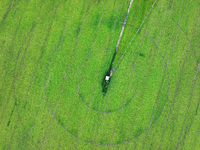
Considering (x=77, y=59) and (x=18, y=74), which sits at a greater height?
(x=77, y=59)

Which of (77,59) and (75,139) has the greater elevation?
(77,59)

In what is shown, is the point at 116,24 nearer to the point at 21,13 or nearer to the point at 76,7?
the point at 76,7

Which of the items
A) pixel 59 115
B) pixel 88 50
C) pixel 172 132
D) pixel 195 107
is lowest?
pixel 59 115

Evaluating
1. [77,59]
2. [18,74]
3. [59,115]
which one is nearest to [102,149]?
[59,115]

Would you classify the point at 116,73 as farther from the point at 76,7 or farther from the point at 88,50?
the point at 76,7

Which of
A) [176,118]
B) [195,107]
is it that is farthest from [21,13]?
[195,107]

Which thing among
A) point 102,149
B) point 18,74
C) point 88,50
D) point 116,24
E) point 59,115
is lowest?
point 102,149
